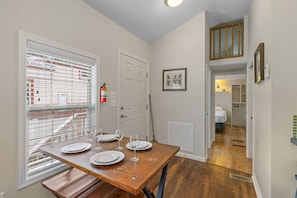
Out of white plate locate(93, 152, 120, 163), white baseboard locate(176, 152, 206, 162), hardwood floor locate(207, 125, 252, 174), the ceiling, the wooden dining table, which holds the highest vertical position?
the ceiling

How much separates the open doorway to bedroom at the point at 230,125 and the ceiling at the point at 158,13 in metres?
1.66

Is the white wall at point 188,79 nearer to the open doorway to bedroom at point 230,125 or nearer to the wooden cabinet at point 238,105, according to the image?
the open doorway to bedroom at point 230,125

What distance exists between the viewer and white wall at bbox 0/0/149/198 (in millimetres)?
1322

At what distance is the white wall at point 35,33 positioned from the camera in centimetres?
132

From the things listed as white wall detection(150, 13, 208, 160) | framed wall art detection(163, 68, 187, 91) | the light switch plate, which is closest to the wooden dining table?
the light switch plate

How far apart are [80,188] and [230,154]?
323cm

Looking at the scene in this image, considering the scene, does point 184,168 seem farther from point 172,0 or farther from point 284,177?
point 172,0

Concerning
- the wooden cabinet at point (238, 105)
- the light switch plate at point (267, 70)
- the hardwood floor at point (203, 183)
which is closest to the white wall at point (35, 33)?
the hardwood floor at point (203, 183)

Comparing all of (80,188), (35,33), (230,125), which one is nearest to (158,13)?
(35,33)

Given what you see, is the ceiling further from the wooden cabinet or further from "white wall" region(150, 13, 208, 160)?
the wooden cabinet

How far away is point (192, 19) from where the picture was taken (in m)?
3.01

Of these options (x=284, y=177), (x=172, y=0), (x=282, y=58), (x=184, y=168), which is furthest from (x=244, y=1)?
A: (x=184, y=168)

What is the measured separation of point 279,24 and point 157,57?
8.03 ft

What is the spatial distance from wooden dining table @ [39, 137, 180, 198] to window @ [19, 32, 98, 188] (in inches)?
13.3
